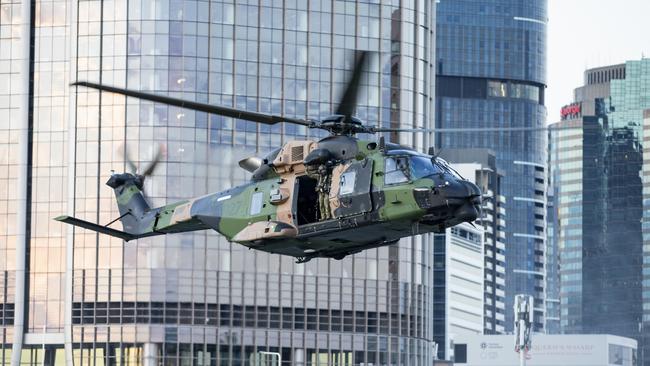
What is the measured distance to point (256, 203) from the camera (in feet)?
283

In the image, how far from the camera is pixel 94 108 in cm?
17000

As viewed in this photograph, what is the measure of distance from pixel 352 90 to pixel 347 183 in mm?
3912

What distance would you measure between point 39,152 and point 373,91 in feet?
98.4

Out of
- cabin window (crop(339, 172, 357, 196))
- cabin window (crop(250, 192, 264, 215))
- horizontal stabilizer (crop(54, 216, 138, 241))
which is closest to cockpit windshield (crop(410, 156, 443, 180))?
cabin window (crop(339, 172, 357, 196))

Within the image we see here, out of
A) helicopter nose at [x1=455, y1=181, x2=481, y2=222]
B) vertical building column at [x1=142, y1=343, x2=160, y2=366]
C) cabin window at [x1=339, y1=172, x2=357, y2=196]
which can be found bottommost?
vertical building column at [x1=142, y1=343, x2=160, y2=366]

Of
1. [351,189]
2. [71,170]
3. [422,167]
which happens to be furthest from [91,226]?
[71,170]

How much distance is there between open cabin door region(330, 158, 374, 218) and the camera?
80.9 m

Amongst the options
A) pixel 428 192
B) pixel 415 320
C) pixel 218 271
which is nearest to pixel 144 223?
pixel 428 192

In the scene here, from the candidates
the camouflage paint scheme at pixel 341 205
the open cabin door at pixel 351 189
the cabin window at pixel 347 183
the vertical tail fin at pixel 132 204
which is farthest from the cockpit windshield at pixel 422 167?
the vertical tail fin at pixel 132 204

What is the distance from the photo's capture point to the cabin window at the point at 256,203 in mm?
85875

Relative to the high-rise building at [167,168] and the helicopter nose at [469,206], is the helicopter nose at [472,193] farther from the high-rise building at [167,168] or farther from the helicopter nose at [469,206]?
the high-rise building at [167,168]

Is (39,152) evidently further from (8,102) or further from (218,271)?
(218,271)

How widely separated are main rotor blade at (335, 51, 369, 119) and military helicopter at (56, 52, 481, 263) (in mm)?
42

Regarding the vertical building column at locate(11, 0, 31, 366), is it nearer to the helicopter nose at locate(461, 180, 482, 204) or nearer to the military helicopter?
the military helicopter
